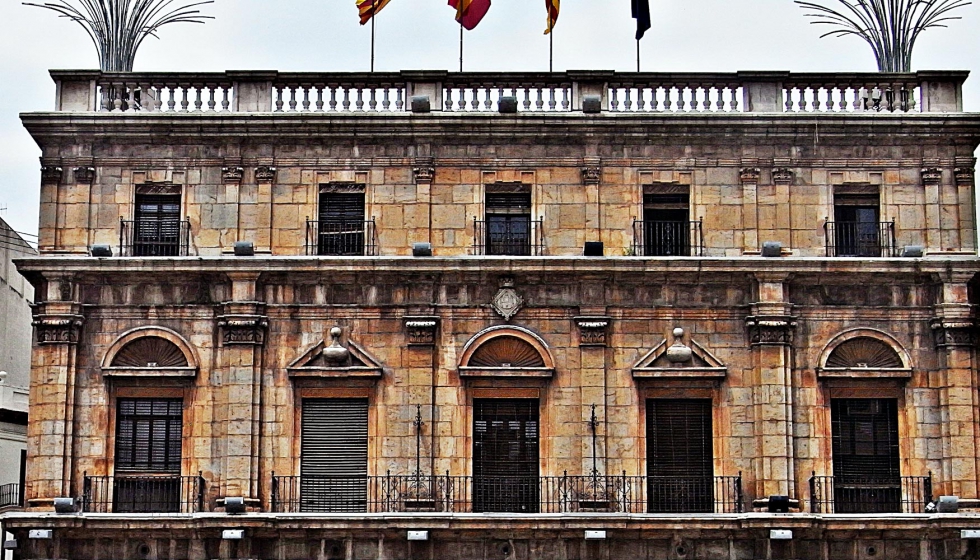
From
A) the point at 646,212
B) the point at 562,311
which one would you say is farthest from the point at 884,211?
the point at 562,311

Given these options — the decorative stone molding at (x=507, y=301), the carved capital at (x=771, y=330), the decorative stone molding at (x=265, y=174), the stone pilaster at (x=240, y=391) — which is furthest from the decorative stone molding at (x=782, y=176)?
the stone pilaster at (x=240, y=391)

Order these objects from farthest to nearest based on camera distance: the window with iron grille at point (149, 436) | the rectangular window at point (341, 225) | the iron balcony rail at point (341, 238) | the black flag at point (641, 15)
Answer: the black flag at point (641, 15)
the rectangular window at point (341, 225)
the iron balcony rail at point (341, 238)
the window with iron grille at point (149, 436)

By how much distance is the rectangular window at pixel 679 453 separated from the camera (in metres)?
36.1

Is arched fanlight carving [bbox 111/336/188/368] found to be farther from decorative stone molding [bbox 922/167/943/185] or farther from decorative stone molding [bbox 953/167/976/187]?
decorative stone molding [bbox 953/167/976/187]

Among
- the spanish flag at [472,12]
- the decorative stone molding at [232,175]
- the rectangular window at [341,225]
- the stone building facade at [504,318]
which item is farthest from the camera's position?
the spanish flag at [472,12]

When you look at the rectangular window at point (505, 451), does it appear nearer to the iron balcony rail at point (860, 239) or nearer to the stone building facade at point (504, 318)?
the stone building facade at point (504, 318)

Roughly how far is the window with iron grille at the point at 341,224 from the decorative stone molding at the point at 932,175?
12.6m

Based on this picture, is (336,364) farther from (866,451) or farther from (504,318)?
(866,451)

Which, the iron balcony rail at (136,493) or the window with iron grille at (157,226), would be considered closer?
the iron balcony rail at (136,493)

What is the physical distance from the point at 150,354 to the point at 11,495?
998cm

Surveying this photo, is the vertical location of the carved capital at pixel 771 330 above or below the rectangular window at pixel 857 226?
below

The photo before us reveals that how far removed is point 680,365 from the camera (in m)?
36.4

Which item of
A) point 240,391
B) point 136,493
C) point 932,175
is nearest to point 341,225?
point 240,391

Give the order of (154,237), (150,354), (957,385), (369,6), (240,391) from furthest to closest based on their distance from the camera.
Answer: (369,6) → (154,237) → (150,354) → (240,391) → (957,385)
